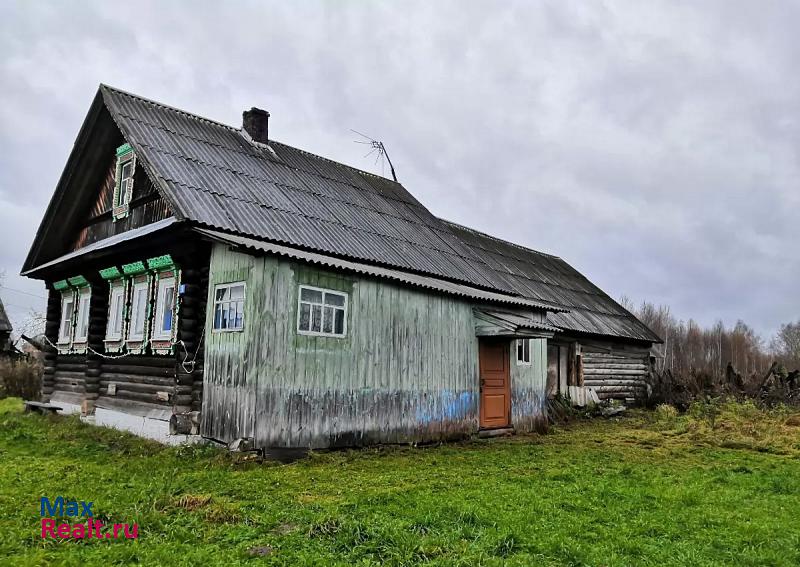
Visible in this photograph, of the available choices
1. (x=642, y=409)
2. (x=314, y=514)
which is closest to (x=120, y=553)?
(x=314, y=514)

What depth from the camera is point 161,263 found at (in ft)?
35.4

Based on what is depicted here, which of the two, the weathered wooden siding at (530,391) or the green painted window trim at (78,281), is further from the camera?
the green painted window trim at (78,281)

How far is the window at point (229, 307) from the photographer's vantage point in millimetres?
9344

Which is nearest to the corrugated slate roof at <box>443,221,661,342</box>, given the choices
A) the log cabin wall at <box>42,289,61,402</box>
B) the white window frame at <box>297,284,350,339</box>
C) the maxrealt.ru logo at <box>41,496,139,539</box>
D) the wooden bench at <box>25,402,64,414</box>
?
the white window frame at <box>297,284,350,339</box>

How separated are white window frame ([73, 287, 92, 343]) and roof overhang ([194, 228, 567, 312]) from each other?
6.10 m

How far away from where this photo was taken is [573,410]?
17609 millimetres

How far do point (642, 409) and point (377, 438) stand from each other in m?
13.0

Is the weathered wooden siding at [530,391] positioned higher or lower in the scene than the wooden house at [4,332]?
lower

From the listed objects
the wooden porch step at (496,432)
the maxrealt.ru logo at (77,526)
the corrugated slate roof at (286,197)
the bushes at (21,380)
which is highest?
the corrugated slate roof at (286,197)

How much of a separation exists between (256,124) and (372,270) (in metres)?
6.53

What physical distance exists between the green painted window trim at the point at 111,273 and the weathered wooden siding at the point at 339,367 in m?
3.63

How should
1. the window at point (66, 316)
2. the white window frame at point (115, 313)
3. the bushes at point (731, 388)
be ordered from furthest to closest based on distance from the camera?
the bushes at point (731, 388) < the window at point (66, 316) < the white window frame at point (115, 313)

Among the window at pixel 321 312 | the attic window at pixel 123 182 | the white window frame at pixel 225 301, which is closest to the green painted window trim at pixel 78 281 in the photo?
the attic window at pixel 123 182

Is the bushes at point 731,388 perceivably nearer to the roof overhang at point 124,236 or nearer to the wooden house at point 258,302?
the wooden house at point 258,302
